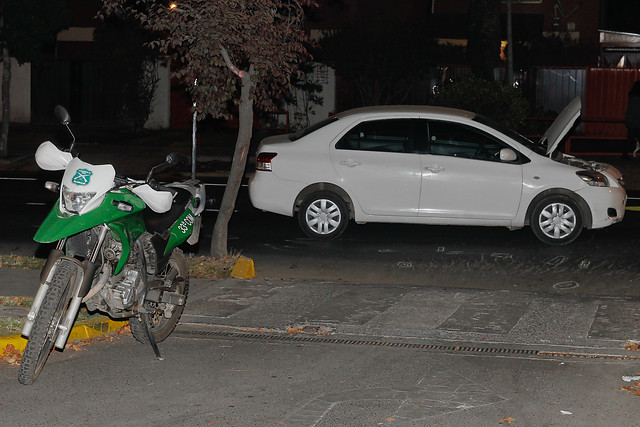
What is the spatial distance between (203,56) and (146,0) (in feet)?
2.71

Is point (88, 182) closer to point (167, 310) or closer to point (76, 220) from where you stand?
point (76, 220)

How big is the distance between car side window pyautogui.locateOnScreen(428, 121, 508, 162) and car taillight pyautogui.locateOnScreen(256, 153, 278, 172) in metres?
2.01

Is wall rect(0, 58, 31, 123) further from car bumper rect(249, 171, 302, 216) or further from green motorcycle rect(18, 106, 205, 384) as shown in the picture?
green motorcycle rect(18, 106, 205, 384)

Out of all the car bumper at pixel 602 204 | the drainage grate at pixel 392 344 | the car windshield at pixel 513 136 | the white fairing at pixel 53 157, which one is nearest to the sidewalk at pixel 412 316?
the drainage grate at pixel 392 344

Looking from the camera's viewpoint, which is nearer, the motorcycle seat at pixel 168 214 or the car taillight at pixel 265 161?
the motorcycle seat at pixel 168 214

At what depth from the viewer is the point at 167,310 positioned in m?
7.95

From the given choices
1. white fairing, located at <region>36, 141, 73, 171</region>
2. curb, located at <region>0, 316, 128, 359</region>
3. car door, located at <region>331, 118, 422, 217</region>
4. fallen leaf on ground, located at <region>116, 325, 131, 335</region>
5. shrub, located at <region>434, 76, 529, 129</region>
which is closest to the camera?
white fairing, located at <region>36, 141, 73, 171</region>

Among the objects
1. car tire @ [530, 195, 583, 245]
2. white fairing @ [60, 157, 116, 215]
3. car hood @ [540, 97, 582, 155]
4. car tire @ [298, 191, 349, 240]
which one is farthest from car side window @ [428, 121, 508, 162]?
white fairing @ [60, 157, 116, 215]

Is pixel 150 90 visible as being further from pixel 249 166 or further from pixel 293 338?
pixel 293 338

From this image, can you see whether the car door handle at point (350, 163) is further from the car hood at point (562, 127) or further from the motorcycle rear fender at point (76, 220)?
the motorcycle rear fender at point (76, 220)

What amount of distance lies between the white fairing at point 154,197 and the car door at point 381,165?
569 centimetres

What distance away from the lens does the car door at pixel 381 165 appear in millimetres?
12750

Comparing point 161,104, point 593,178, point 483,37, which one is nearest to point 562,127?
point 593,178

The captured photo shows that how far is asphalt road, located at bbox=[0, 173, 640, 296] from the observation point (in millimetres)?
11133
